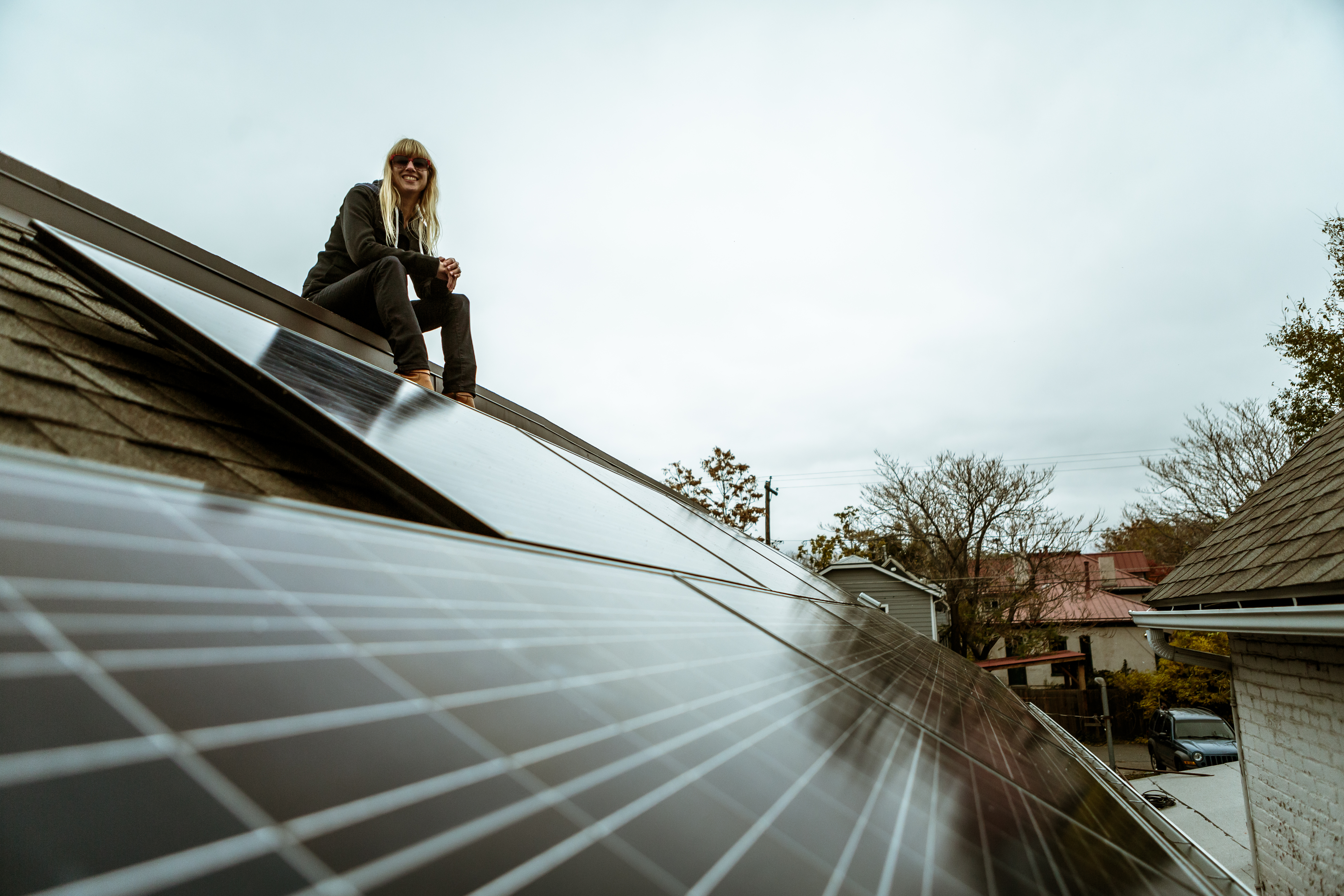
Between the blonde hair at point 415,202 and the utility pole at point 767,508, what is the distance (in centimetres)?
3237

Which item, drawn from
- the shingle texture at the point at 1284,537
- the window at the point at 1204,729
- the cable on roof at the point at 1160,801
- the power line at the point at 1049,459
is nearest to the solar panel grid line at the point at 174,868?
the shingle texture at the point at 1284,537

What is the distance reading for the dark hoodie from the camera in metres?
4.02

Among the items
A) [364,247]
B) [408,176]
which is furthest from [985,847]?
[408,176]

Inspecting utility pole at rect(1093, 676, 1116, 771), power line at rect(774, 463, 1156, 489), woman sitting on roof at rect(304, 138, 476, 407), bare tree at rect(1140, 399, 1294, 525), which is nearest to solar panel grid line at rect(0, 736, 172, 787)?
woman sitting on roof at rect(304, 138, 476, 407)

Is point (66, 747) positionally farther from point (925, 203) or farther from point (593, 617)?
point (925, 203)

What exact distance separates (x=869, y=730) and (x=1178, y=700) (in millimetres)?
31656

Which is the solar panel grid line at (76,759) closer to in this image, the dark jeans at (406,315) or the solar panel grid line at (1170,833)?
the solar panel grid line at (1170,833)

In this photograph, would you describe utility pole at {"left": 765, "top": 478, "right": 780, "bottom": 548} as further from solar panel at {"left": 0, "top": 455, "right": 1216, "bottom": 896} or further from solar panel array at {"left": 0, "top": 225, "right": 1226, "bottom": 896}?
solar panel at {"left": 0, "top": 455, "right": 1216, "bottom": 896}

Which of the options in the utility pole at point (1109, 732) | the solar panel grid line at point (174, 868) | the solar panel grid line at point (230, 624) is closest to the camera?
the solar panel grid line at point (174, 868)

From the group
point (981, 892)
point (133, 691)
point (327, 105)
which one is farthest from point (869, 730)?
point (327, 105)

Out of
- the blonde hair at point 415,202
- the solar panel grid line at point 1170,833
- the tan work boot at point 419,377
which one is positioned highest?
the blonde hair at point 415,202

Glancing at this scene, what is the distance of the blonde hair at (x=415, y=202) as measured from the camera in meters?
4.11

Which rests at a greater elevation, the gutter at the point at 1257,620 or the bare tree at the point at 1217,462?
the bare tree at the point at 1217,462

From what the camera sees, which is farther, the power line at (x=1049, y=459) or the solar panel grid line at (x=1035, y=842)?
the power line at (x=1049, y=459)
